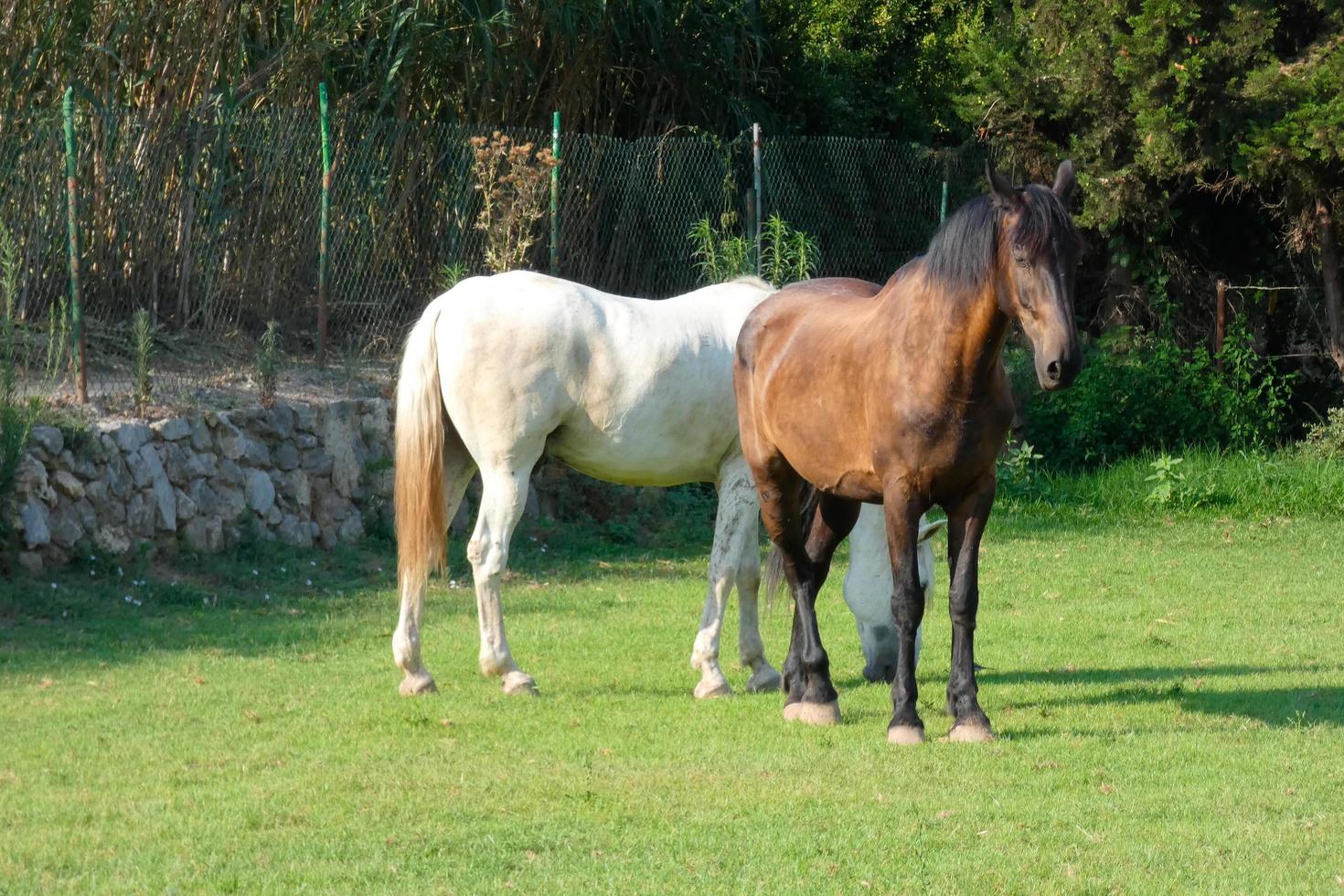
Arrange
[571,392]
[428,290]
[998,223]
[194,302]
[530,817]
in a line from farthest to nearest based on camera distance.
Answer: [428,290]
[194,302]
[571,392]
[998,223]
[530,817]

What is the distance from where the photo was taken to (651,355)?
23.4 ft

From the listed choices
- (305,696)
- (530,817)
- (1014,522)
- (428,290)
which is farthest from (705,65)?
(530,817)

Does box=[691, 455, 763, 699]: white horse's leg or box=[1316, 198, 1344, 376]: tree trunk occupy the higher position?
box=[1316, 198, 1344, 376]: tree trunk

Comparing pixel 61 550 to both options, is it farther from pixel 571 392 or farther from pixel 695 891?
pixel 695 891

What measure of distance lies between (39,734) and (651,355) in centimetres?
306

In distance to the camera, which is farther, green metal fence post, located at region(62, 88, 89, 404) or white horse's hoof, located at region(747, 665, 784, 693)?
green metal fence post, located at region(62, 88, 89, 404)

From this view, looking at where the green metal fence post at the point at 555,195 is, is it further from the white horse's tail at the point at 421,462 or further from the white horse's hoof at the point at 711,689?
the white horse's hoof at the point at 711,689

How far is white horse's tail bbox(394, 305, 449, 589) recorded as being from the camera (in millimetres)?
6812

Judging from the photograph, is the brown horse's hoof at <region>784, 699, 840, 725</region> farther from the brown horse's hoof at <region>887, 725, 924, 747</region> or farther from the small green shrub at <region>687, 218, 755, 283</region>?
the small green shrub at <region>687, 218, 755, 283</region>

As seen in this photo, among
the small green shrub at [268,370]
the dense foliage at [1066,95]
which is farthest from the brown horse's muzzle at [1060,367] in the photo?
the dense foliage at [1066,95]

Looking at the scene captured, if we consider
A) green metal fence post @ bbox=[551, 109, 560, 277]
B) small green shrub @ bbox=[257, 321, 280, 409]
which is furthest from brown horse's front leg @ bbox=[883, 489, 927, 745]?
green metal fence post @ bbox=[551, 109, 560, 277]

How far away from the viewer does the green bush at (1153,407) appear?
14258 mm

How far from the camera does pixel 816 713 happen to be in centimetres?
628

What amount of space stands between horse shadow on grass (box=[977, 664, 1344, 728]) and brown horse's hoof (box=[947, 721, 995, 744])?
0.80 m
